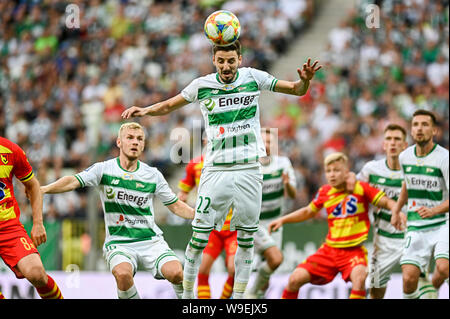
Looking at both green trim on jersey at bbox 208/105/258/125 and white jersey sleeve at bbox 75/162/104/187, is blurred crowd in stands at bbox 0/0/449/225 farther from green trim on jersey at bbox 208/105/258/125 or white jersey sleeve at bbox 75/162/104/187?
green trim on jersey at bbox 208/105/258/125

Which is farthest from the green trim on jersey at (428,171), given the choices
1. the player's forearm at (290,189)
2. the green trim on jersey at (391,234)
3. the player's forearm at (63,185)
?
the player's forearm at (63,185)

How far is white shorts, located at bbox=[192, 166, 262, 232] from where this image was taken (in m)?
8.47

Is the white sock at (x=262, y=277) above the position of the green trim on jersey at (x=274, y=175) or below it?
below

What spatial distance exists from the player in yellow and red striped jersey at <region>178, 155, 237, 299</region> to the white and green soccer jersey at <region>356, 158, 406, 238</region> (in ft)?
6.07

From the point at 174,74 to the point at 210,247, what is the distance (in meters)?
9.29

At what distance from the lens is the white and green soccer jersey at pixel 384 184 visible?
35.1 ft

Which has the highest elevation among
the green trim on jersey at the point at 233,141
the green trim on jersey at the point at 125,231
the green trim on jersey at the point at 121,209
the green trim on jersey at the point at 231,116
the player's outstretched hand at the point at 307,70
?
the player's outstretched hand at the point at 307,70

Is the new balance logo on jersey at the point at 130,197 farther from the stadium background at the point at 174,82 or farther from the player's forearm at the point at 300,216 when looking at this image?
the stadium background at the point at 174,82

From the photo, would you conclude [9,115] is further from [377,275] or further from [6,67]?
[377,275]

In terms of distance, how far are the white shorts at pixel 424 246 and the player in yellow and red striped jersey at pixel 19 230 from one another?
13.8ft

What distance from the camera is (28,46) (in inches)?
866

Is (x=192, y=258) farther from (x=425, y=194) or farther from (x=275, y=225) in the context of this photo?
(x=425, y=194)

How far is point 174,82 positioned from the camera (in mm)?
19641

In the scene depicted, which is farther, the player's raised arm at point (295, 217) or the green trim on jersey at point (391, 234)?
the green trim on jersey at point (391, 234)
